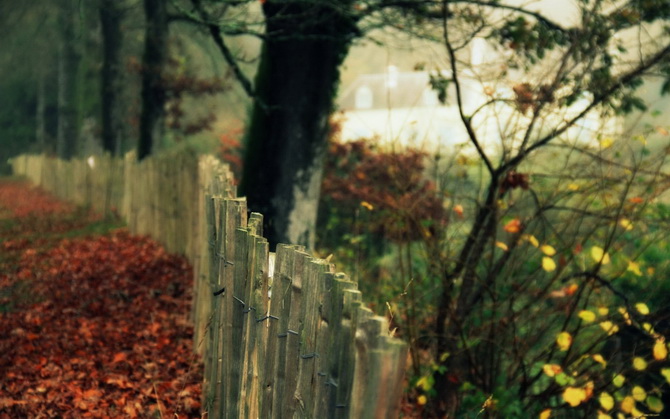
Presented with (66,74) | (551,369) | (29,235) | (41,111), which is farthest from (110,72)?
(551,369)

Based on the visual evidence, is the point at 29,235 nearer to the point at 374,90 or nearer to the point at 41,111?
the point at 41,111

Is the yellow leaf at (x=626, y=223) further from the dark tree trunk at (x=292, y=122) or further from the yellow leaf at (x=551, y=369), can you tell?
the dark tree trunk at (x=292, y=122)

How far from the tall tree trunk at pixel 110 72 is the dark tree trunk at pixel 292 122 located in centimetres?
1132

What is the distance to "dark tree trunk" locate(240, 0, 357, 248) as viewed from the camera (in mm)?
7328

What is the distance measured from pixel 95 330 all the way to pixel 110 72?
44.3ft

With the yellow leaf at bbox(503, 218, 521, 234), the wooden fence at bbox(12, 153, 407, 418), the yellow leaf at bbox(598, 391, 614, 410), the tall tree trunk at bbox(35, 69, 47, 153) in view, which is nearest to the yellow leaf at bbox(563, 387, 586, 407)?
the yellow leaf at bbox(598, 391, 614, 410)

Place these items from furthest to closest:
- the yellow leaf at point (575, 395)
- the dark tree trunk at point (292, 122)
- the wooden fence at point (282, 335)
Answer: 1. the dark tree trunk at point (292, 122)
2. the yellow leaf at point (575, 395)
3. the wooden fence at point (282, 335)

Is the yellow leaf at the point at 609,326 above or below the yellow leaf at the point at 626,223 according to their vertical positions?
below

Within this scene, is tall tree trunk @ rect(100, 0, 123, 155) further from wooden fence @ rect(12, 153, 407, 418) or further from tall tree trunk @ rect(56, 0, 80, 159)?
wooden fence @ rect(12, 153, 407, 418)

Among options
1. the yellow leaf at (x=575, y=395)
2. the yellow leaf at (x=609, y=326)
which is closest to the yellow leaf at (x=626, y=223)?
the yellow leaf at (x=609, y=326)

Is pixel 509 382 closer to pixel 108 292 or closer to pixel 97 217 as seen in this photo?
pixel 108 292

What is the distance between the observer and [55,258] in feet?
29.3

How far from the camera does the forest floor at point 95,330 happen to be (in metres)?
4.48

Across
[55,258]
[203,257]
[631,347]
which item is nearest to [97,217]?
[55,258]
